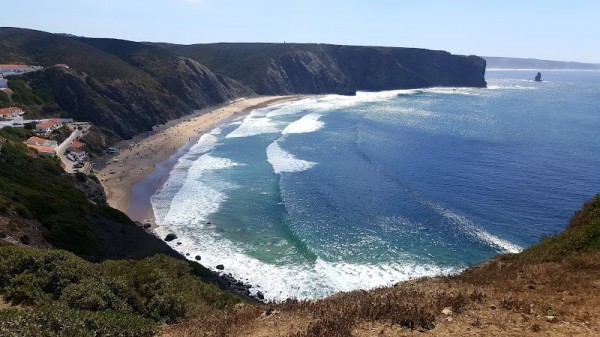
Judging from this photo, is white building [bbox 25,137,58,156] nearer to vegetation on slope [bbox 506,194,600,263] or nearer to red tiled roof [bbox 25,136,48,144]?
red tiled roof [bbox 25,136,48,144]

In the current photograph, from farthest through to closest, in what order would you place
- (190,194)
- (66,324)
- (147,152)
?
(147,152) < (190,194) < (66,324)

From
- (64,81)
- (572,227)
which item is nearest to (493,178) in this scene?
(572,227)

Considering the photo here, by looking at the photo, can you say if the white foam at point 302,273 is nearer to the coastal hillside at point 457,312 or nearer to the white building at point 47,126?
the coastal hillside at point 457,312

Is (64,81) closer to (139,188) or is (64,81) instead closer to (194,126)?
(194,126)

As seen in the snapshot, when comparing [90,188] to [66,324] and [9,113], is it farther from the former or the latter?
[66,324]

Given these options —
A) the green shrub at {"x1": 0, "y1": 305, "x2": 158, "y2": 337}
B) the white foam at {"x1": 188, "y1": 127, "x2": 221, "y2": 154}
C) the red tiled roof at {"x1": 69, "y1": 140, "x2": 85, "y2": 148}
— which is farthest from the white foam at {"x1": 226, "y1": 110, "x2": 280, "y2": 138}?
the green shrub at {"x1": 0, "y1": 305, "x2": 158, "y2": 337}

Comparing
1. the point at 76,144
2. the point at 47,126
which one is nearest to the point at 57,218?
the point at 76,144
